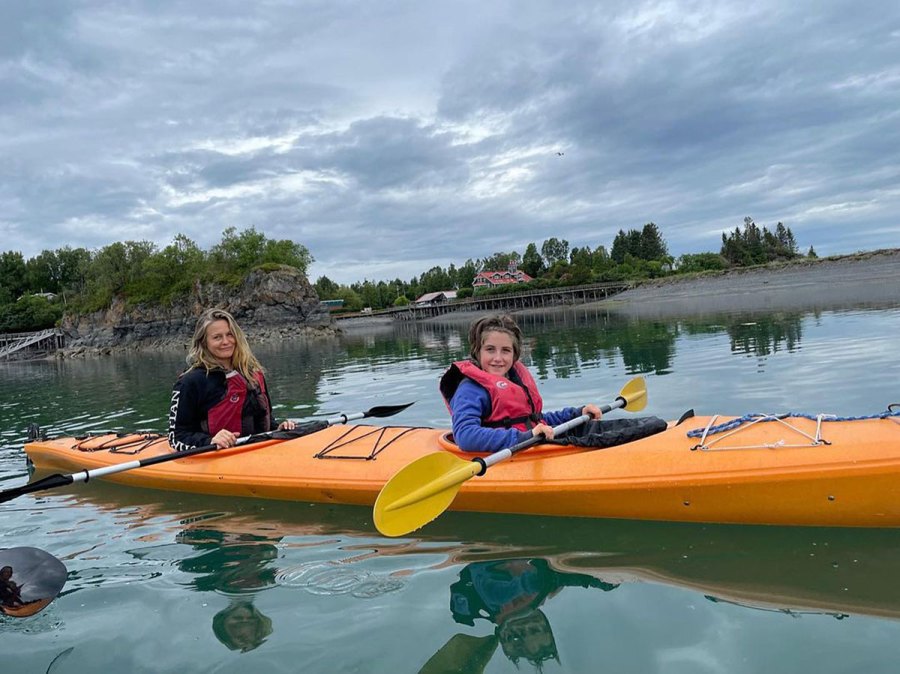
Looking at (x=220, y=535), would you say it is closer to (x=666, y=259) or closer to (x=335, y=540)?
(x=335, y=540)

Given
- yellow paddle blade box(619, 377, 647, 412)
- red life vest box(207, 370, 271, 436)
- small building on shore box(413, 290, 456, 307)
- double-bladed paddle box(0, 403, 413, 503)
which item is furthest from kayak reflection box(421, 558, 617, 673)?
small building on shore box(413, 290, 456, 307)

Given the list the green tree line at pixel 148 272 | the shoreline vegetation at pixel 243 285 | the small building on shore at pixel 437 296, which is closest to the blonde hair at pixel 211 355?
the shoreline vegetation at pixel 243 285

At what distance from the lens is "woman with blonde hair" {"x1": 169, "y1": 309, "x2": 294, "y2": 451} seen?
5.59 metres

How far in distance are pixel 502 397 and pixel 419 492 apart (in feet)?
3.82

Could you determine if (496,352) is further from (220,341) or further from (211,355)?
(211,355)

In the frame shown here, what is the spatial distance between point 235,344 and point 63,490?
2.80 m

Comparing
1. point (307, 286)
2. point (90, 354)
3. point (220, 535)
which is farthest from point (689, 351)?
point (90, 354)

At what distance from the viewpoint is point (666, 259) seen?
287 ft

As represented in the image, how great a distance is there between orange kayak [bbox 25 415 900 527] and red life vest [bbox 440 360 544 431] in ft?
0.93

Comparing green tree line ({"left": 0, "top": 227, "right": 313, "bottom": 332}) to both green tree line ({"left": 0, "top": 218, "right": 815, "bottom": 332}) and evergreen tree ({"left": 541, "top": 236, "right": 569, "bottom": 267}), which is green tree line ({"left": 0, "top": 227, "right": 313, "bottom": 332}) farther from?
evergreen tree ({"left": 541, "top": 236, "right": 569, "bottom": 267})

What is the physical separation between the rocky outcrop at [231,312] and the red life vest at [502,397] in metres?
49.7

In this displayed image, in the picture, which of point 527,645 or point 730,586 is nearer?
point 527,645

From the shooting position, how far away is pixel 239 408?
19.1ft

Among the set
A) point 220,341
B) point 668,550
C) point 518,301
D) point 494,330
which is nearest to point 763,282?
point 518,301
